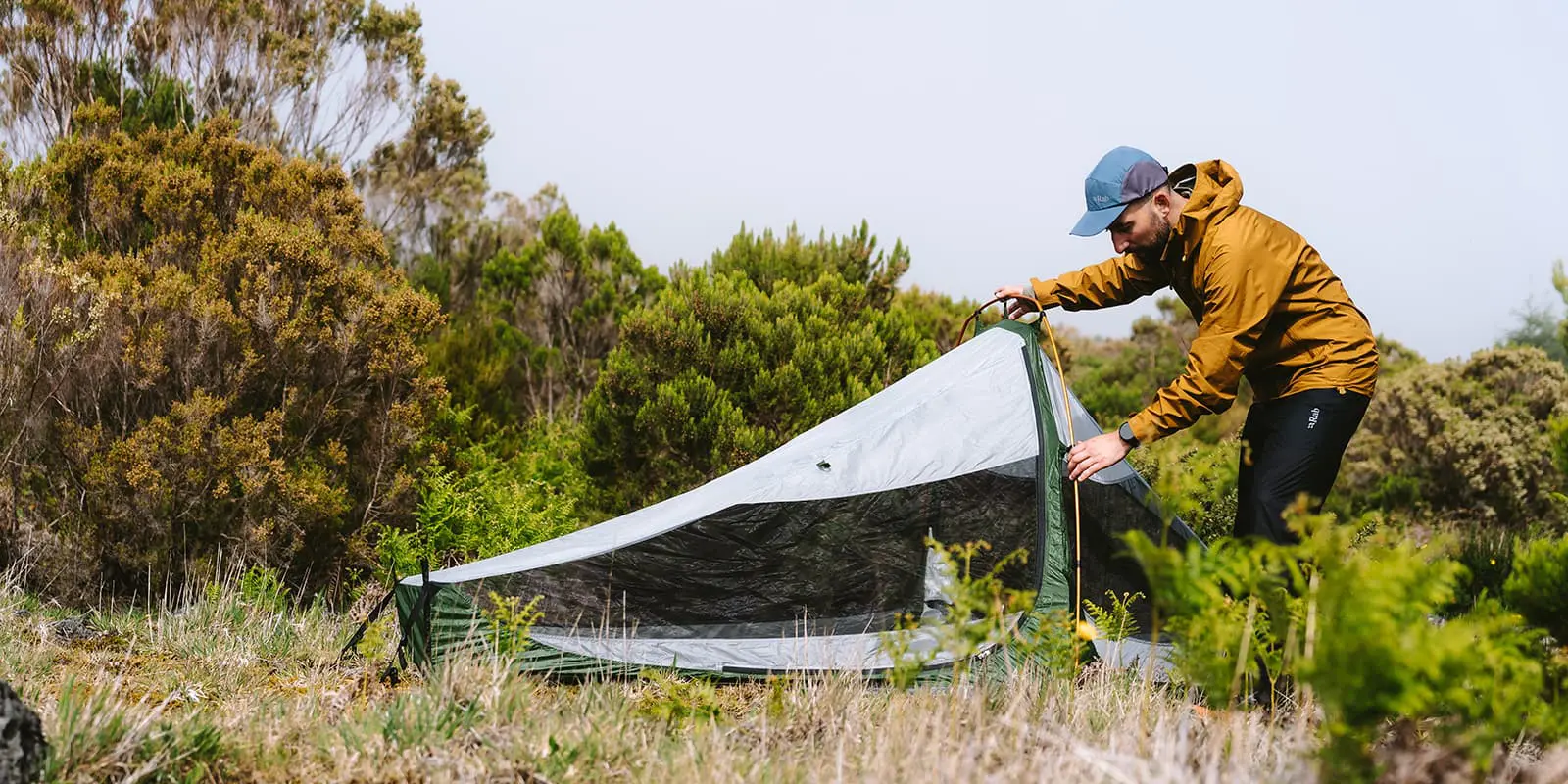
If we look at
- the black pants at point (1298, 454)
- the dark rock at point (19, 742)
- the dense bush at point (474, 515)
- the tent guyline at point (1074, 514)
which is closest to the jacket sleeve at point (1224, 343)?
the black pants at point (1298, 454)

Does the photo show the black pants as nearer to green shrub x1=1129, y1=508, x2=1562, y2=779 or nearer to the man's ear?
the man's ear

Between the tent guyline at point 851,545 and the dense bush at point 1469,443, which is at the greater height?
the dense bush at point 1469,443

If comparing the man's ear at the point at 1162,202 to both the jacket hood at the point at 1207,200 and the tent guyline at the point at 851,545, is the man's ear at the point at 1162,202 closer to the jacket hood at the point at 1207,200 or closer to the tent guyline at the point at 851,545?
the jacket hood at the point at 1207,200

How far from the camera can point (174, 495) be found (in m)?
5.04

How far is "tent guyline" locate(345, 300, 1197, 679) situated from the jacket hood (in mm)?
596

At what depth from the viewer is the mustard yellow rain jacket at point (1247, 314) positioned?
3016 millimetres

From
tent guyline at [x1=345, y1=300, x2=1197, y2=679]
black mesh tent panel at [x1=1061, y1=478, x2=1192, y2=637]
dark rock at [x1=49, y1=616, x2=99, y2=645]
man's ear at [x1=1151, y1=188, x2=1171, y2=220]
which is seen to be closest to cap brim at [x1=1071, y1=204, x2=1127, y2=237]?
man's ear at [x1=1151, y1=188, x2=1171, y2=220]

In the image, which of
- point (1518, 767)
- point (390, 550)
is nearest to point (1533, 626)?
point (1518, 767)

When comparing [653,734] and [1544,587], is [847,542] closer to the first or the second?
[653,734]

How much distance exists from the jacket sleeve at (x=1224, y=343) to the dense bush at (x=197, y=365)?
12.6 ft

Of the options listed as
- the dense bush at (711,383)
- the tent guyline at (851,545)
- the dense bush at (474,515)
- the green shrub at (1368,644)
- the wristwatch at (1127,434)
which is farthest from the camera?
the dense bush at (711,383)

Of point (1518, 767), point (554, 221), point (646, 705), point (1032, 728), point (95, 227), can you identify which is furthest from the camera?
point (554, 221)

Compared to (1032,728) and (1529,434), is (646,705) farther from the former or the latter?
(1529,434)

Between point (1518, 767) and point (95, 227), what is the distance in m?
6.15
